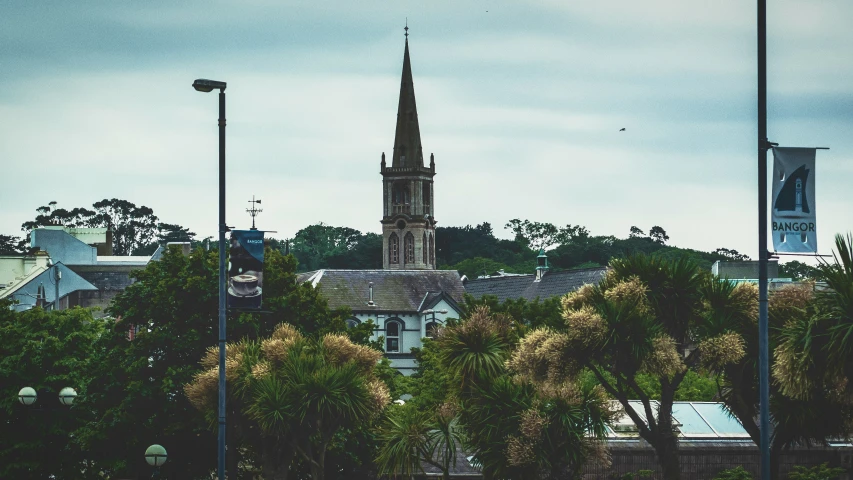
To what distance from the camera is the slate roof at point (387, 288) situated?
99062 mm

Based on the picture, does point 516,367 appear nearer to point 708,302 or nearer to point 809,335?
point 708,302

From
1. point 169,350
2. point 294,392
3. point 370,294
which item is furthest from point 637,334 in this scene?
point 370,294

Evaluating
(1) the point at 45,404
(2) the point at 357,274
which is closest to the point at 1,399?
(1) the point at 45,404

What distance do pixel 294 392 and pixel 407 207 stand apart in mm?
133177

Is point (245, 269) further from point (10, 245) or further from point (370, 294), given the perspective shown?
point (10, 245)

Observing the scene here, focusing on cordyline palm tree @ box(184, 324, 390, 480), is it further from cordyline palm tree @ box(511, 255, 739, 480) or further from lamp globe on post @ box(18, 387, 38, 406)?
lamp globe on post @ box(18, 387, 38, 406)

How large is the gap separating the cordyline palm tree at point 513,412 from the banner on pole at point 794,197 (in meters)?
9.01

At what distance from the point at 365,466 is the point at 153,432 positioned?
21.6ft

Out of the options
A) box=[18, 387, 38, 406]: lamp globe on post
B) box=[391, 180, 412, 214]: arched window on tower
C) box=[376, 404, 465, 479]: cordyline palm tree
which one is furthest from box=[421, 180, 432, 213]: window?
box=[376, 404, 465, 479]: cordyline palm tree

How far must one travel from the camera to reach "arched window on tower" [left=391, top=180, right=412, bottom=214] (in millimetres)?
165750

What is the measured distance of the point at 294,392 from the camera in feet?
108

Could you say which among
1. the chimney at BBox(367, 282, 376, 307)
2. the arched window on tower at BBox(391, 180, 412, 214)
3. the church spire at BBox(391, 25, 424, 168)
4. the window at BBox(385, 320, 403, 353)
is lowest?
the window at BBox(385, 320, 403, 353)

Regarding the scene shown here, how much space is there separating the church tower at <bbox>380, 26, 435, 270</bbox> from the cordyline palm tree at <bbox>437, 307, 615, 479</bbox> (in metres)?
131

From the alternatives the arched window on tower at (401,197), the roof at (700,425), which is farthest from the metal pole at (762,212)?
the arched window on tower at (401,197)
